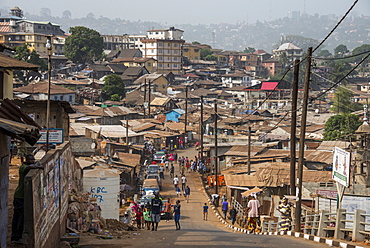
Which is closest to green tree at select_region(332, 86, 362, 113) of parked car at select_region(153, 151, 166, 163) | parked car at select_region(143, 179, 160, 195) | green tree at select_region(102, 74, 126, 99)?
green tree at select_region(102, 74, 126, 99)

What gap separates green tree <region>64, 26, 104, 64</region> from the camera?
104350 mm

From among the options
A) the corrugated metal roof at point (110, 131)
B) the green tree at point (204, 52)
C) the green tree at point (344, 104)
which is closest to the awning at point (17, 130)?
the corrugated metal roof at point (110, 131)

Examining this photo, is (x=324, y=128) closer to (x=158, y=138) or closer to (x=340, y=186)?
(x=158, y=138)

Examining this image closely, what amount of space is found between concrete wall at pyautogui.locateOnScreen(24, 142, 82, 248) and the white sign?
7560mm

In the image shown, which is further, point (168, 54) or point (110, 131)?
point (168, 54)

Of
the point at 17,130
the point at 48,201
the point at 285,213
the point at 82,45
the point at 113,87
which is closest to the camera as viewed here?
the point at 17,130

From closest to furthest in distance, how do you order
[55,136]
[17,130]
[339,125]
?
[17,130] < [55,136] < [339,125]

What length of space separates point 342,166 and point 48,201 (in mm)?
8288

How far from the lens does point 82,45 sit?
105500mm

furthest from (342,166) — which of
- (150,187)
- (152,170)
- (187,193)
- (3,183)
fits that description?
(152,170)

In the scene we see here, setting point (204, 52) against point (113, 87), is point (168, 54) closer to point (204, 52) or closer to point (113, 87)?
point (204, 52)

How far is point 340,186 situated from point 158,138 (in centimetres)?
3740

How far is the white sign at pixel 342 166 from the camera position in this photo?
14766 millimetres

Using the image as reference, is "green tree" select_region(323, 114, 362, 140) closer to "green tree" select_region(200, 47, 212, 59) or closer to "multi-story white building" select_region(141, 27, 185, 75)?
"multi-story white building" select_region(141, 27, 185, 75)
